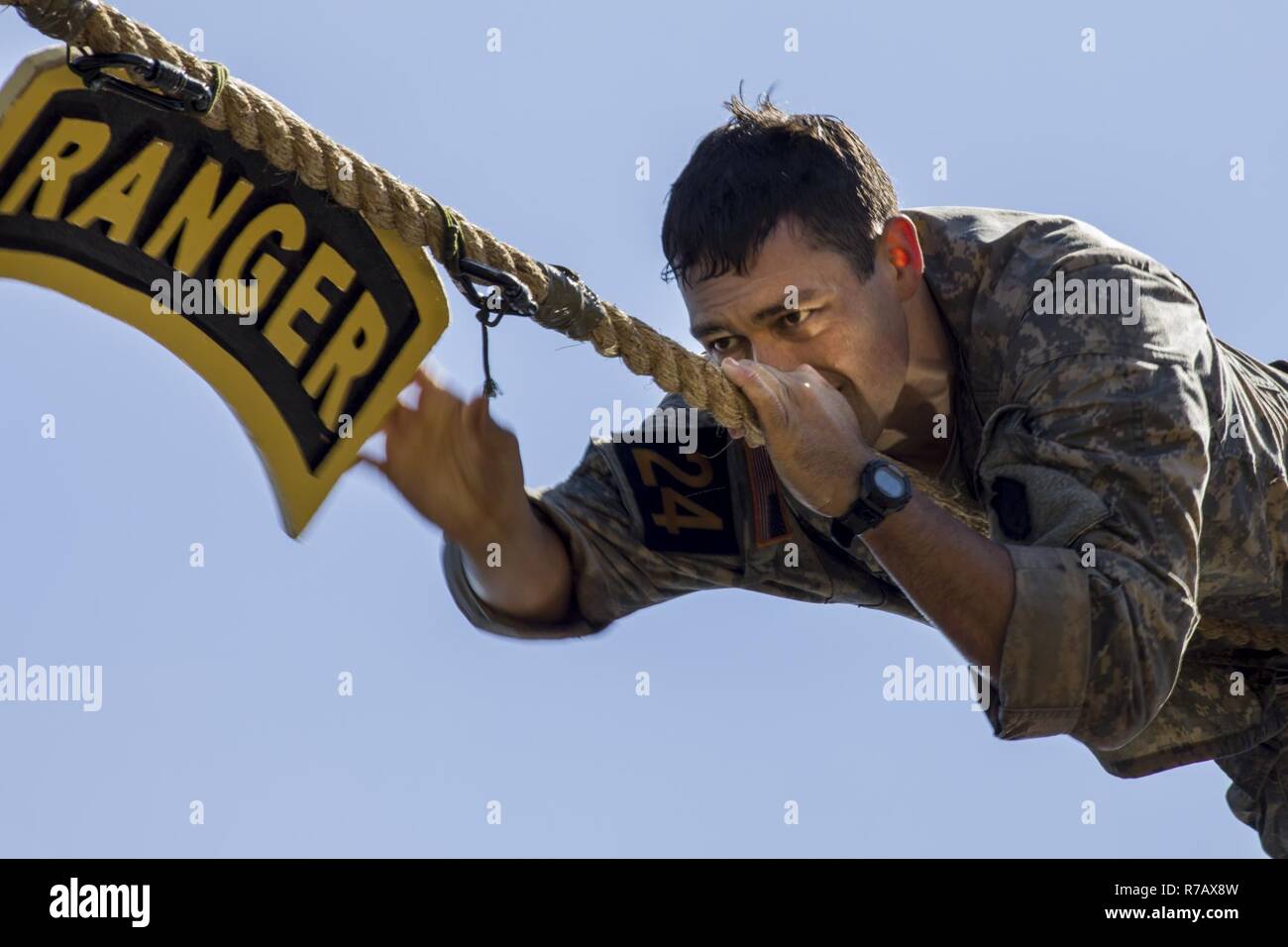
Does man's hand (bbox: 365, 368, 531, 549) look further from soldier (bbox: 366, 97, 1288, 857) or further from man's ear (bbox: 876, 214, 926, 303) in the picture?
man's ear (bbox: 876, 214, 926, 303)

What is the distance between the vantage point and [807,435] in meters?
4.91

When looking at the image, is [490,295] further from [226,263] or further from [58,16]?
[58,16]

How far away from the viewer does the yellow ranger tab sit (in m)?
4.12

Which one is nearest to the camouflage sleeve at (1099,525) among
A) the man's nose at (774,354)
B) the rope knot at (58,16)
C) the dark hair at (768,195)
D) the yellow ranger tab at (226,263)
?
the man's nose at (774,354)

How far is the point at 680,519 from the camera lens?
238 inches

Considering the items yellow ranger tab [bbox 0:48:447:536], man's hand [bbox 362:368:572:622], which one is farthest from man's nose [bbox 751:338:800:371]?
yellow ranger tab [bbox 0:48:447:536]

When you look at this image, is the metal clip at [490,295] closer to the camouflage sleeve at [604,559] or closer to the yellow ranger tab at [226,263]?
the yellow ranger tab at [226,263]

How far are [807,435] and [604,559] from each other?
1.22 metres

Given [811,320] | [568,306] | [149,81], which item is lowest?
[568,306]

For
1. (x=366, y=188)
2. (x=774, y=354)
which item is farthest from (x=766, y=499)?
(x=366, y=188)

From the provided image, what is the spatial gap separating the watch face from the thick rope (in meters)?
0.38

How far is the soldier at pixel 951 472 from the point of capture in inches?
187

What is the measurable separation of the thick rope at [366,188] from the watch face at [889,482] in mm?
378

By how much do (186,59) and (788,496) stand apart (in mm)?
2622
